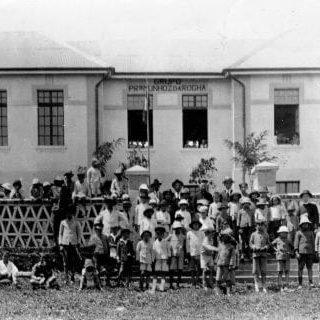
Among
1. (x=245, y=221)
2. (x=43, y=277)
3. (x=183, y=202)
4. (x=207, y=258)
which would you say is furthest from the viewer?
(x=245, y=221)

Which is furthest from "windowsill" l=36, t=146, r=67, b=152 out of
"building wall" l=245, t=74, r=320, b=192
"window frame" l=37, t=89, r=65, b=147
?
"building wall" l=245, t=74, r=320, b=192

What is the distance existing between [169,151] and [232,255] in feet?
37.7

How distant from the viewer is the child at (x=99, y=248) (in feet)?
47.2

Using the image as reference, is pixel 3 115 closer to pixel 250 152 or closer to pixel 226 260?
pixel 250 152

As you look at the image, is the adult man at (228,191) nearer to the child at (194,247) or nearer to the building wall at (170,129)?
the child at (194,247)

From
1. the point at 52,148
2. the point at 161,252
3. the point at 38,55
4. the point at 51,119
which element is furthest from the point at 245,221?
the point at 38,55

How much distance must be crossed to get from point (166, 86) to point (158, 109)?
910mm

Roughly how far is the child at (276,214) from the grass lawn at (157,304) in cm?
202

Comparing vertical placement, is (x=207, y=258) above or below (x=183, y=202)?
below

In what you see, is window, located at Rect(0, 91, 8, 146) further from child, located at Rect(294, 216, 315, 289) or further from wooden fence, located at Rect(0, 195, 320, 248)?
child, located at Rect(294, 216, 315, 289)

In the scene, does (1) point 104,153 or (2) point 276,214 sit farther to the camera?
(1) point 104,153

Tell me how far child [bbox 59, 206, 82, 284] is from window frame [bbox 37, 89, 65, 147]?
9708 millimetres

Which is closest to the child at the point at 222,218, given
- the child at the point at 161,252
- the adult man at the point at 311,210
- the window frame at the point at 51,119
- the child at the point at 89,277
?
the child at the point at 161,252

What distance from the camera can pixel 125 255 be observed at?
1417 cm
